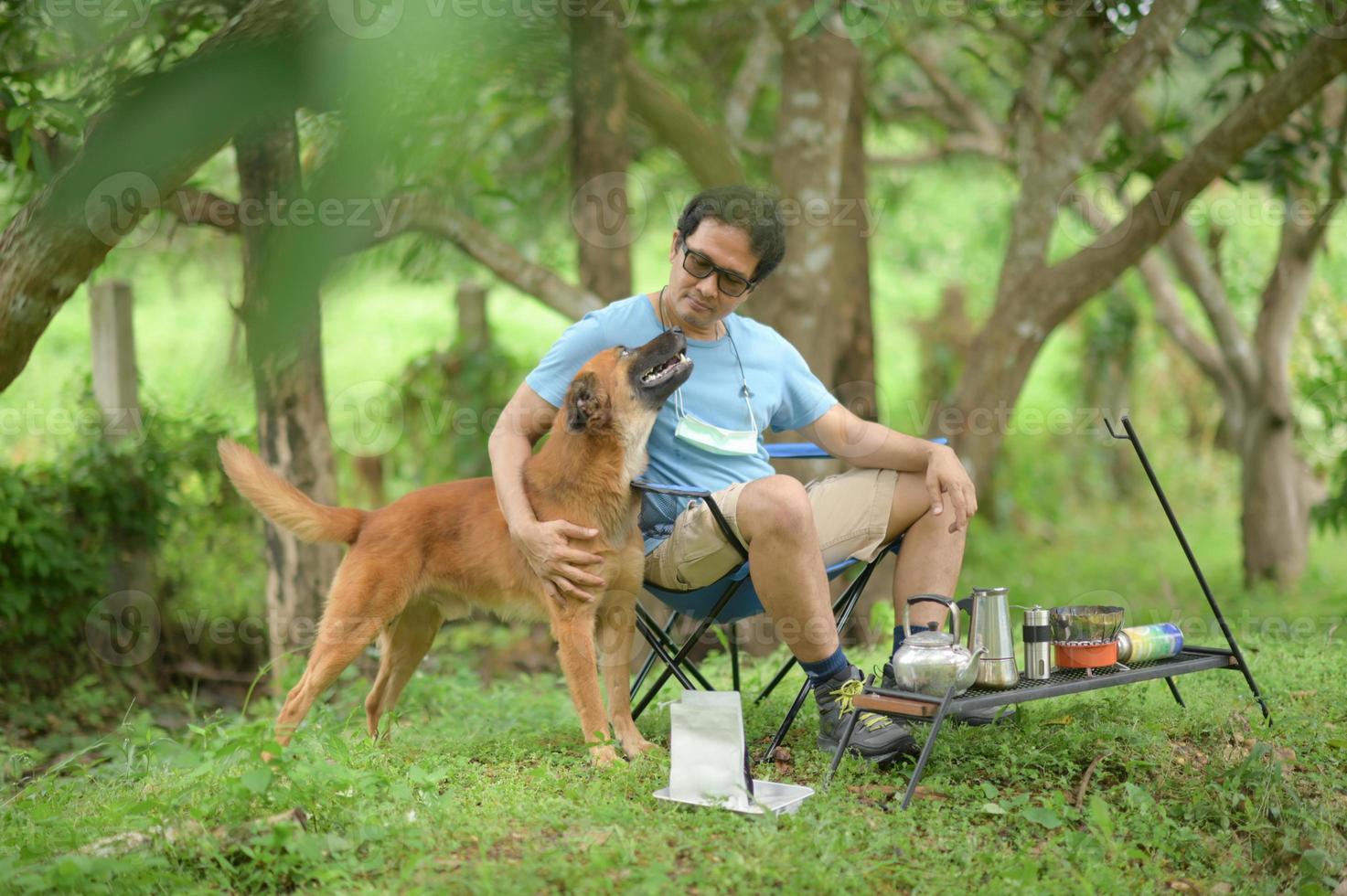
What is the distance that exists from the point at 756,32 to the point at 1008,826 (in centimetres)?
598

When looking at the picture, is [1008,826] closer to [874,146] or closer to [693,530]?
[693,530]

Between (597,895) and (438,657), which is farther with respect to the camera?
(438,657)

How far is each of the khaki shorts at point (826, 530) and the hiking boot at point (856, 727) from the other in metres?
0.41

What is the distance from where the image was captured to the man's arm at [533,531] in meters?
3.48

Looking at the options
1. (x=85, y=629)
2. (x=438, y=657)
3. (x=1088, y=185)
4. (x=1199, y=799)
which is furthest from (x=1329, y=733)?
(x=1088, y=185)

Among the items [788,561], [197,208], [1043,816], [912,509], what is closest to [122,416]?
[197,208]

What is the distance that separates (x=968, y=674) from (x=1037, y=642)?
0.35 metres

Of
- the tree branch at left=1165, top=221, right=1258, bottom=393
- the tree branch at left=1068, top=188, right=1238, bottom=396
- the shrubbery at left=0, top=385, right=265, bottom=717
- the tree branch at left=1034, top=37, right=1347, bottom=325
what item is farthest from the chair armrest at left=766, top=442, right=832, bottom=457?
the tree branch at left=1068, top=188, right=1238, bottom=396

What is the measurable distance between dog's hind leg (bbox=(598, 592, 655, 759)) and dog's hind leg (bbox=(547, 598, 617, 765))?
0.23 ft

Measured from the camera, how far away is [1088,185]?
8961mm

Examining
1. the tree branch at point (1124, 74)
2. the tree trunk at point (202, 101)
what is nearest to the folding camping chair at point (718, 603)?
the tree trunk at point (202, 101)

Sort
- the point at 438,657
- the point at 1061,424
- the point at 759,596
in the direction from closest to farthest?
the point at 759,596
the point at 438,657
the point at 1061,424

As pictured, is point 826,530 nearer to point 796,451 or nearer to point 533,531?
point 796,451

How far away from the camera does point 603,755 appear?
11.4 feet
